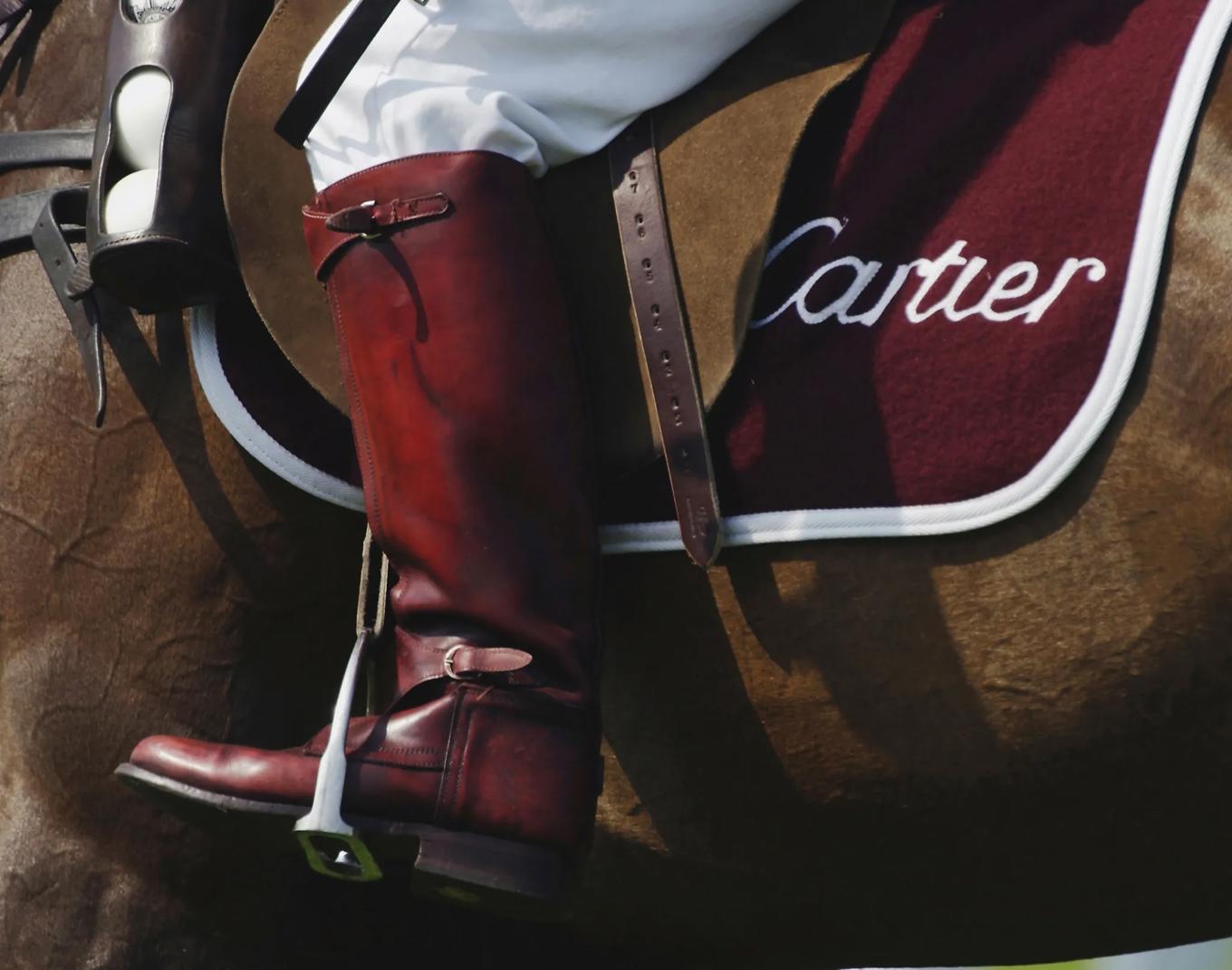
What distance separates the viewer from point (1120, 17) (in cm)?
164

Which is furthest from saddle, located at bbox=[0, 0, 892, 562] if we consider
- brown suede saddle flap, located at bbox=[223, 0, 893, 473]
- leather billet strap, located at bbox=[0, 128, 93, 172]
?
leather billet strap, located at bbox=[0, 128, 93, 172]

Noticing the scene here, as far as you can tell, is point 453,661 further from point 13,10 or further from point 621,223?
point 13,10

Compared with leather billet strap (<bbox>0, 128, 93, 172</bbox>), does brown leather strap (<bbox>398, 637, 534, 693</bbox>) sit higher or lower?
lower

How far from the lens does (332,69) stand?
5.24 feet

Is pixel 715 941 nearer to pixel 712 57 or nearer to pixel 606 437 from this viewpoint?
pixel 606 437

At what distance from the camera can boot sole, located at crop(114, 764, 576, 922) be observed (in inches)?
62.7

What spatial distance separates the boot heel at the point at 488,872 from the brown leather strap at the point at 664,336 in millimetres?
393

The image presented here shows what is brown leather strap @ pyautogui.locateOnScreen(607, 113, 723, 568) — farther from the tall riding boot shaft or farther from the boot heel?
the boot heel

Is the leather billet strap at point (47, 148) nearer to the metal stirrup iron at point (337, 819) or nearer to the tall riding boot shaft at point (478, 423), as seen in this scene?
the tall riding boot shaft at point (478, 423)

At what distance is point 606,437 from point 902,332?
0.37 metres

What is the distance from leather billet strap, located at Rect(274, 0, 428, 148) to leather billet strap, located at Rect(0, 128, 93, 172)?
43 cm

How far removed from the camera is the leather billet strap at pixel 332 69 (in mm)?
1579

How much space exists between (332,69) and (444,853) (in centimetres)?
88

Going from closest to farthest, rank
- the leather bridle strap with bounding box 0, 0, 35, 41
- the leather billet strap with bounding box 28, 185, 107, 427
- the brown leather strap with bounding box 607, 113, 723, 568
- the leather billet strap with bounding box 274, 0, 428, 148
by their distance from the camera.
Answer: the leather billet strap with bounding box 274, 0, 428, 148 → the brown leather strap with bounding box 607, 113, 723, 568 → the leather billet strap with bounding box 28, 185, 107, 427 → the leather bridle strap with bounding box 0, 0, 35, 41
